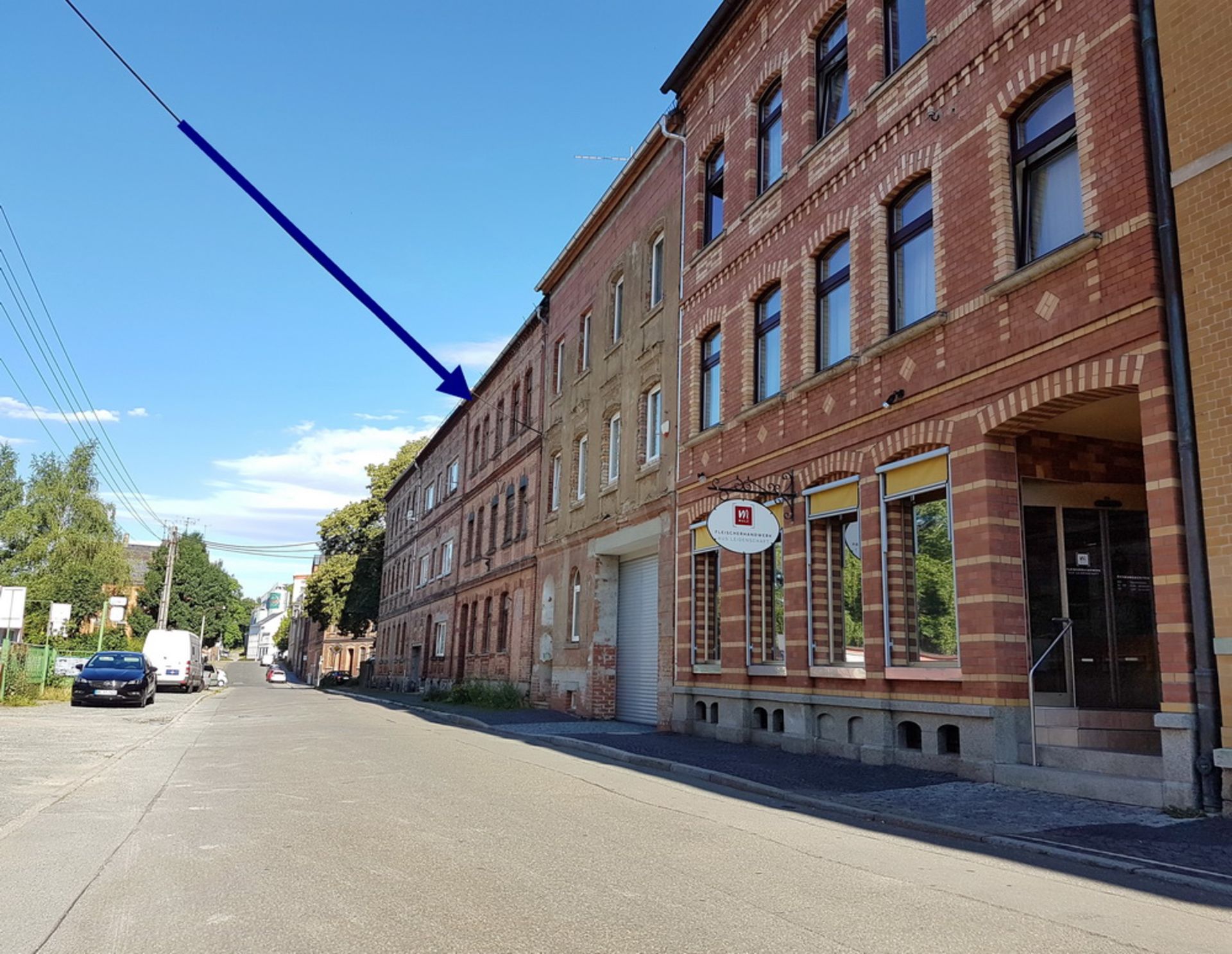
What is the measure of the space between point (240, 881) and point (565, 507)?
20.4 meters

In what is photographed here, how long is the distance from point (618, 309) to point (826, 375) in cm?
1079

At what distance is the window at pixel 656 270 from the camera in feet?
71.1

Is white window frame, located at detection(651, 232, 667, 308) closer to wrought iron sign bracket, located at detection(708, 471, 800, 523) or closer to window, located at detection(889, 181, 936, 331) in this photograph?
wrought iron sign bracket, located at detection(708, 471, 800, 523)

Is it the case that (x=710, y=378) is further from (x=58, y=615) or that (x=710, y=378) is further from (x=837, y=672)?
(x=58, y=615)

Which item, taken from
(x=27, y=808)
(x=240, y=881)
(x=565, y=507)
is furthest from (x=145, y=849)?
(x=565, y=507)

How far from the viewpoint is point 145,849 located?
22.7 ft

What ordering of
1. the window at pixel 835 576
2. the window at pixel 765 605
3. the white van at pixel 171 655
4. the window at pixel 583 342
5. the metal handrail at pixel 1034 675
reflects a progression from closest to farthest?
the metal handrail at pixel 1034 675, the window at pixel 835 576, the window at pixel 765 605, the window at pixel 583 342, the white van at pixel 171 655

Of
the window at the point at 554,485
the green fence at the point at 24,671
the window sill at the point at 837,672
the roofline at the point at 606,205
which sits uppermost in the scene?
the roofline at the point at 606,205

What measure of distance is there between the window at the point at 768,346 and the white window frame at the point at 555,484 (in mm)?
11558

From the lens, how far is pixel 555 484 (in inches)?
1101

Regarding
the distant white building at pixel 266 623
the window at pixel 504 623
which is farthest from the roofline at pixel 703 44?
the distant white building at pixel 266 623

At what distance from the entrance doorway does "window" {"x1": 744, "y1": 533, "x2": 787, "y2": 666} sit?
480cm

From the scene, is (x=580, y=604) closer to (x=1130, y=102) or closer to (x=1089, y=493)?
(x=1089, y=493)

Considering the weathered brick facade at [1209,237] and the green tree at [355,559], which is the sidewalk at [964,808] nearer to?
the weathered brick facade at [1209,237]
